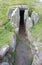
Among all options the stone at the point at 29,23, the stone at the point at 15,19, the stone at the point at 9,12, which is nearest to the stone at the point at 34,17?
the stone at the point at 29,23

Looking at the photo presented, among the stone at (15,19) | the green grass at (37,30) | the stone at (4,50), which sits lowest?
the stone at (4,50)

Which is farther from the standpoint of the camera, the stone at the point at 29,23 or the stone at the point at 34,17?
the stone at the point at 34,17

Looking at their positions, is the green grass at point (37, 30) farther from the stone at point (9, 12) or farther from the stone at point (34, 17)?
the stone at point (9, 12)

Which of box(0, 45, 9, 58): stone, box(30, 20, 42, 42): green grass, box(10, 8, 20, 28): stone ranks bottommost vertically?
box(0, 45, 9, 58): stone

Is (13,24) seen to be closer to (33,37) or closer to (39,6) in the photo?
(33,37)

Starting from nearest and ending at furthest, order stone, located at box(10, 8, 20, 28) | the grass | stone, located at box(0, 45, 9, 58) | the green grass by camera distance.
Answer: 1. stone, located at box(0, 45, 9, 58)
2. the grass
3. the green grass
4. stone, located at box(10, 8, 20, 28)

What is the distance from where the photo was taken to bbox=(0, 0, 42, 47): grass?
763 inches

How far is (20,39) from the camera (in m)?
21.2

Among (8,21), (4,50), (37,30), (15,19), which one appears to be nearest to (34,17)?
(15,19)

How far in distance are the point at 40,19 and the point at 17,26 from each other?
2189mm

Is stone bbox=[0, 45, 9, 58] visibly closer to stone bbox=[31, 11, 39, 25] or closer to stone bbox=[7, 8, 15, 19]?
stone bbox=[31, 11, 39, 25]

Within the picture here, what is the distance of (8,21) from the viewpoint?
22203 millimetres

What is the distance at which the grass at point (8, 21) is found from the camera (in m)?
19.4

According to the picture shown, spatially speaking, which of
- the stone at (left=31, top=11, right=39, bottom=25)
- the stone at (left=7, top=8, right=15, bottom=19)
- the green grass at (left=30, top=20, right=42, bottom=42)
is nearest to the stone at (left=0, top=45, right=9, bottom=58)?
the green grass at (left=30, top=20, right=42, bottom=42)
